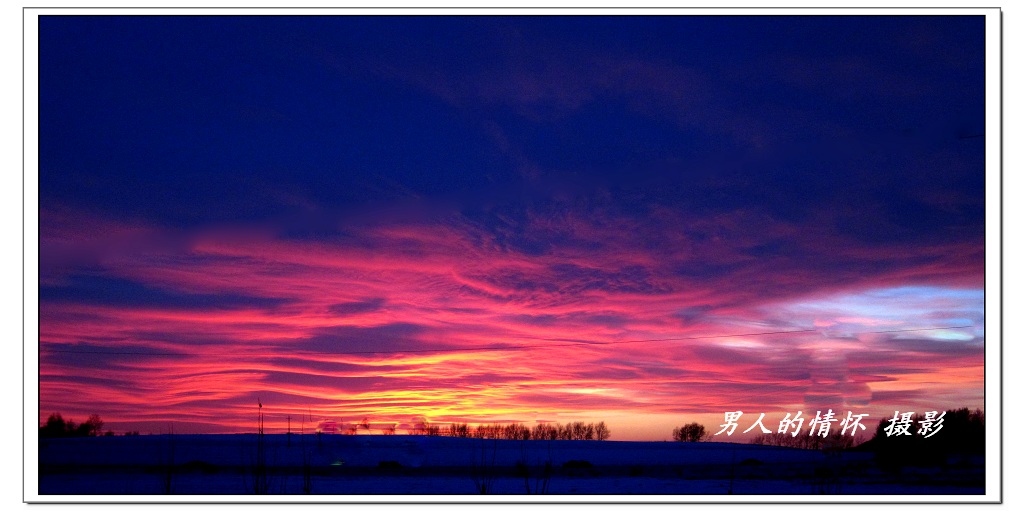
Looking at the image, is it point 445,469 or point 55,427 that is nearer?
point 55,427

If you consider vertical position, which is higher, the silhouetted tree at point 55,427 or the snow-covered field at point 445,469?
the silhouetted tree at point 55,427

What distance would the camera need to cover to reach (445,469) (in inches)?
592

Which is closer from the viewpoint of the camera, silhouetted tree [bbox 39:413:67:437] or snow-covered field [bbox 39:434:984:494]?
silhouetted tree [bbox 39:413:67:437]

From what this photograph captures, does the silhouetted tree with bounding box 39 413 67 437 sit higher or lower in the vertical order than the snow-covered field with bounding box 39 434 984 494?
higher

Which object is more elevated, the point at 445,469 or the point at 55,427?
the point at 55,427

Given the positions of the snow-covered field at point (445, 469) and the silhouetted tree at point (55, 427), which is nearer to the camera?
the silhouetted tree at point (55, 427)

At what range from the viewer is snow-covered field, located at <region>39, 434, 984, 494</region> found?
8.95 metres

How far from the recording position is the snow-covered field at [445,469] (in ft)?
29.4
